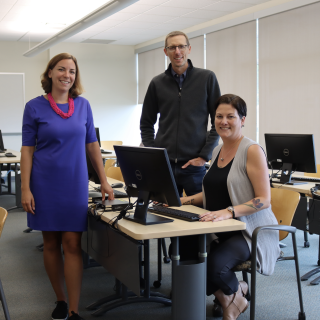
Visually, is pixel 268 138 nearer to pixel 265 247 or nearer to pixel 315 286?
pixel 315 286

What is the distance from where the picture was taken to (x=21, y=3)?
19.0 feet

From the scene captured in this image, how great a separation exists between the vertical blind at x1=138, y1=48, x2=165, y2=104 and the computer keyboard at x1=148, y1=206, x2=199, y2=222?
22.1 feet

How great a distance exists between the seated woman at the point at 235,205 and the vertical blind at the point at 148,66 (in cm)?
659

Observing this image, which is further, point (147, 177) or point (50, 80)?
point (50, 80)

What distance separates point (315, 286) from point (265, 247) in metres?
1.21

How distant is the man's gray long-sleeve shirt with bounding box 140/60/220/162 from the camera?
2551mm

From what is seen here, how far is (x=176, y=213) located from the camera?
2088 millimetres

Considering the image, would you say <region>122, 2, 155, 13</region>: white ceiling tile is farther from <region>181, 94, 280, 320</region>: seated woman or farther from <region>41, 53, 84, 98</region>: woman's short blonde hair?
<region>181, 94, 280, 320</region>: seated woman

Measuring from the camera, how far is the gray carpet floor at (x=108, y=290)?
101 inches

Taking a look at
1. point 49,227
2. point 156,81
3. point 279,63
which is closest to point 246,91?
point 279,63

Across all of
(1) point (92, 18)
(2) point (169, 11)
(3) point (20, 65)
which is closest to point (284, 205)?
(1) point (92, 18)

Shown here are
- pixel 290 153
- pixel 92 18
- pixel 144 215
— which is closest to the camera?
pixel 144 215

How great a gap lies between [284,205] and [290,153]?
1075mm

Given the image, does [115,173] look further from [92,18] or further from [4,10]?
[4,10]
